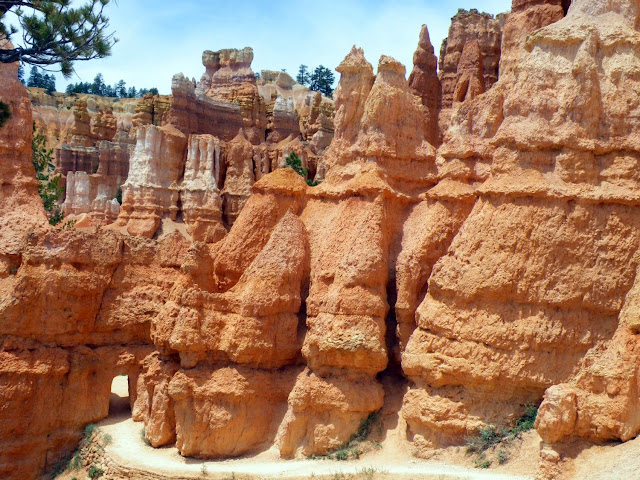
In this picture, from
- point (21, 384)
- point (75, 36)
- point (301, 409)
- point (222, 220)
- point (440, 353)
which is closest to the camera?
point (75, 36)

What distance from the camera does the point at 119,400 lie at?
22984 millimetres

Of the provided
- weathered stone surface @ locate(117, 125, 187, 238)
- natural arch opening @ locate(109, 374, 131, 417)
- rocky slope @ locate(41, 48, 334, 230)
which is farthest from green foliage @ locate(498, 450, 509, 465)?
weathered stone surface @ locate(117, 125, 187, 238)

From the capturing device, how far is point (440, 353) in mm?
15875

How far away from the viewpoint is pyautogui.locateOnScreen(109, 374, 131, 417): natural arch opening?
21891 millimetres

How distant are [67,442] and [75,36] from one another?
11510 millimetres

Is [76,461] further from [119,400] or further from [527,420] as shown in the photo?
[527,420]

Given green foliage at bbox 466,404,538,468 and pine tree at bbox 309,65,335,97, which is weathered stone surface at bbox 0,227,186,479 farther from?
pine tree at bbox 309,65,335,97

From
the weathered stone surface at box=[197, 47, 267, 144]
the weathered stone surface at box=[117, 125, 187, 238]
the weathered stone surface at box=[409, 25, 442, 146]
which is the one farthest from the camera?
the weathered stone surface at box=[197, 47, 267, 144]

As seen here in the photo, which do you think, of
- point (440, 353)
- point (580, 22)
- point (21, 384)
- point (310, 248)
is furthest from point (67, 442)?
point (580, 22)

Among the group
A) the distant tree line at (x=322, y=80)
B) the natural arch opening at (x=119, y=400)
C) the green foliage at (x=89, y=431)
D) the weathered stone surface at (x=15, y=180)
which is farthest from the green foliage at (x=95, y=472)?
the distant tree line at (x=322, y=80)

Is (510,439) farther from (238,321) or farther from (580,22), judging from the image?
(580,22)

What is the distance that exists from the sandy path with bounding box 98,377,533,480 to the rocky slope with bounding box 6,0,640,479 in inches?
17.9

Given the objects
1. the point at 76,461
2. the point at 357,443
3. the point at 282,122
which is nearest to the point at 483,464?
the point at 357,443

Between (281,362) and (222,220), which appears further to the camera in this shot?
(222,220)
